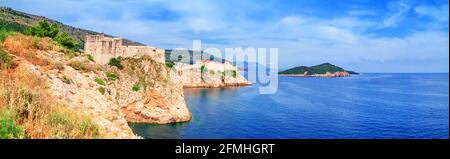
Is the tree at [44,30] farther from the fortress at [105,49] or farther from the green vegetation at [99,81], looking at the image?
the green vegetation at [99,81]

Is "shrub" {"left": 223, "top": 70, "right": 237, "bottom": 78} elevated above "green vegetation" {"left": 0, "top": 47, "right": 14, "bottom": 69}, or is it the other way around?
"shrub" {"left": 223, "top": 70, "right": 237, "bottom": 78}

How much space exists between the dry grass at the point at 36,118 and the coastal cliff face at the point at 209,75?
290 feet

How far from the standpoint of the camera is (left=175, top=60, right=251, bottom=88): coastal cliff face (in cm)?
10450

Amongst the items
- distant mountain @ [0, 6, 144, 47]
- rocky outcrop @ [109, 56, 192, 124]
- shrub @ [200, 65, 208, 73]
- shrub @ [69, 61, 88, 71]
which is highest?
distant mountain @ [0, 6, 144, 47]

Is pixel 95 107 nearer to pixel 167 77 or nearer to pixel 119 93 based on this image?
pixel 119 93

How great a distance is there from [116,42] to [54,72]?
3568cm

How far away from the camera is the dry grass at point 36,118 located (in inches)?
245

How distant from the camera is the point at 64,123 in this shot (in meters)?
6.95

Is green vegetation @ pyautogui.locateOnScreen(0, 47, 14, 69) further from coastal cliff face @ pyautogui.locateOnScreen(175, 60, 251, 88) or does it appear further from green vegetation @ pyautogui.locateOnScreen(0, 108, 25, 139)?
coastal cliff face @ pyautogui.locateOnScreen(175, 60, 251, 88)

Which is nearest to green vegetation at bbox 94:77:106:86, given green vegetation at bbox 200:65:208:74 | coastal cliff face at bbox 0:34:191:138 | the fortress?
coastal cliff face at bbox 0:34:191:138

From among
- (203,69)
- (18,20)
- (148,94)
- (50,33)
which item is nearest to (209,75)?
(203,69)

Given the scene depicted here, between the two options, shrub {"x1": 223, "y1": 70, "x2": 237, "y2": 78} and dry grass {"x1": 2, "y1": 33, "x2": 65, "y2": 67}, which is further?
shrub {"x1": 223, "y1": 70, "x2": 237, "y2": 78}

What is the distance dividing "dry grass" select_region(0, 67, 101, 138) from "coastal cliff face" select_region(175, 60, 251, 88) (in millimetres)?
88345
